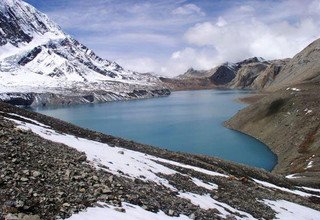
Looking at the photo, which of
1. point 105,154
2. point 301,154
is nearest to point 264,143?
point 301,154

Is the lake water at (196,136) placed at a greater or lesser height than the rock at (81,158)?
lesser

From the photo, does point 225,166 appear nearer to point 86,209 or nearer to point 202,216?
point 202,216

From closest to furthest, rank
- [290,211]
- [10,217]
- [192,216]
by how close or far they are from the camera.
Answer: [10,217]
[192,216]
[290,211]

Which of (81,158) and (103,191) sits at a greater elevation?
(81,158)

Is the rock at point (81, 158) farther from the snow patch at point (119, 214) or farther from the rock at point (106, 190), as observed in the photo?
the snow patch at point (119, 214)

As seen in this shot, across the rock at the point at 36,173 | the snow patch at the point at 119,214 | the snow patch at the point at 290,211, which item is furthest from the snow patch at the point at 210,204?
the rock at the point at 36,173

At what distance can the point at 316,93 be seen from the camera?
15738 cm

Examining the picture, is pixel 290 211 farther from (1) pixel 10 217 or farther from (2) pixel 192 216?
(1) pixel 10 217

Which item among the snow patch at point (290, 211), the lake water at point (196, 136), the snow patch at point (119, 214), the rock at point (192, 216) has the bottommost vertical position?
the lake water at point (196, 136)

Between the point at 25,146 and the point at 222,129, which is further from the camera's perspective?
the point at 222,129

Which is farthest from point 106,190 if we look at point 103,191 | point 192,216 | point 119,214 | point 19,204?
point 192,216

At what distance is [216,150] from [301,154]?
25461mm

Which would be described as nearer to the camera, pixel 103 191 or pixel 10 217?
pixel 10 217

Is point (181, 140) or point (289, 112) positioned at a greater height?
point (289, 112)
